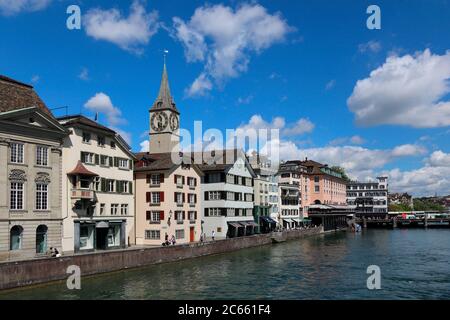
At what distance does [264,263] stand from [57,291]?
2621cm

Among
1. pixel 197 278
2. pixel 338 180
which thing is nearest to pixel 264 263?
pixel 197 278

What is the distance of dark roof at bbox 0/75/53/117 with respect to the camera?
46906 millimetres

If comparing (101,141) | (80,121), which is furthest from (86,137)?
(101,141)

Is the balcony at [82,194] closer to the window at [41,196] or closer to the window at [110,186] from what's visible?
the window at [41,196]

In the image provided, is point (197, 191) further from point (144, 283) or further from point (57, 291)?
point (57, 291)

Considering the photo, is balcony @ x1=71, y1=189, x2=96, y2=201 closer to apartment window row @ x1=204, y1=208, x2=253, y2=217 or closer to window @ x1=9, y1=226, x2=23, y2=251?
window @ x1=9, y1=226, x2=23, y2=251

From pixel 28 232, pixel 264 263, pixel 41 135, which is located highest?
pixel 41 135

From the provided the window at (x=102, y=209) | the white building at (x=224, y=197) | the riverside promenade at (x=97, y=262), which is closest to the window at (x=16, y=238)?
the riverside promenade at (x=97, y=262)

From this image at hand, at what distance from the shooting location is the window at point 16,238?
45.4 m

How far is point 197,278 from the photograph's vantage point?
146ft

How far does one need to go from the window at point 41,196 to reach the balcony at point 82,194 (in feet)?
12.0

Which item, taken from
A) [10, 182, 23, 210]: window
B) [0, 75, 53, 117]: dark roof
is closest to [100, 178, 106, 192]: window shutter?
[0, 75, 53, 117]: dark roof

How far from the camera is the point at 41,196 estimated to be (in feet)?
160

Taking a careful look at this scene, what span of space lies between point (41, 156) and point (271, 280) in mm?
25611
